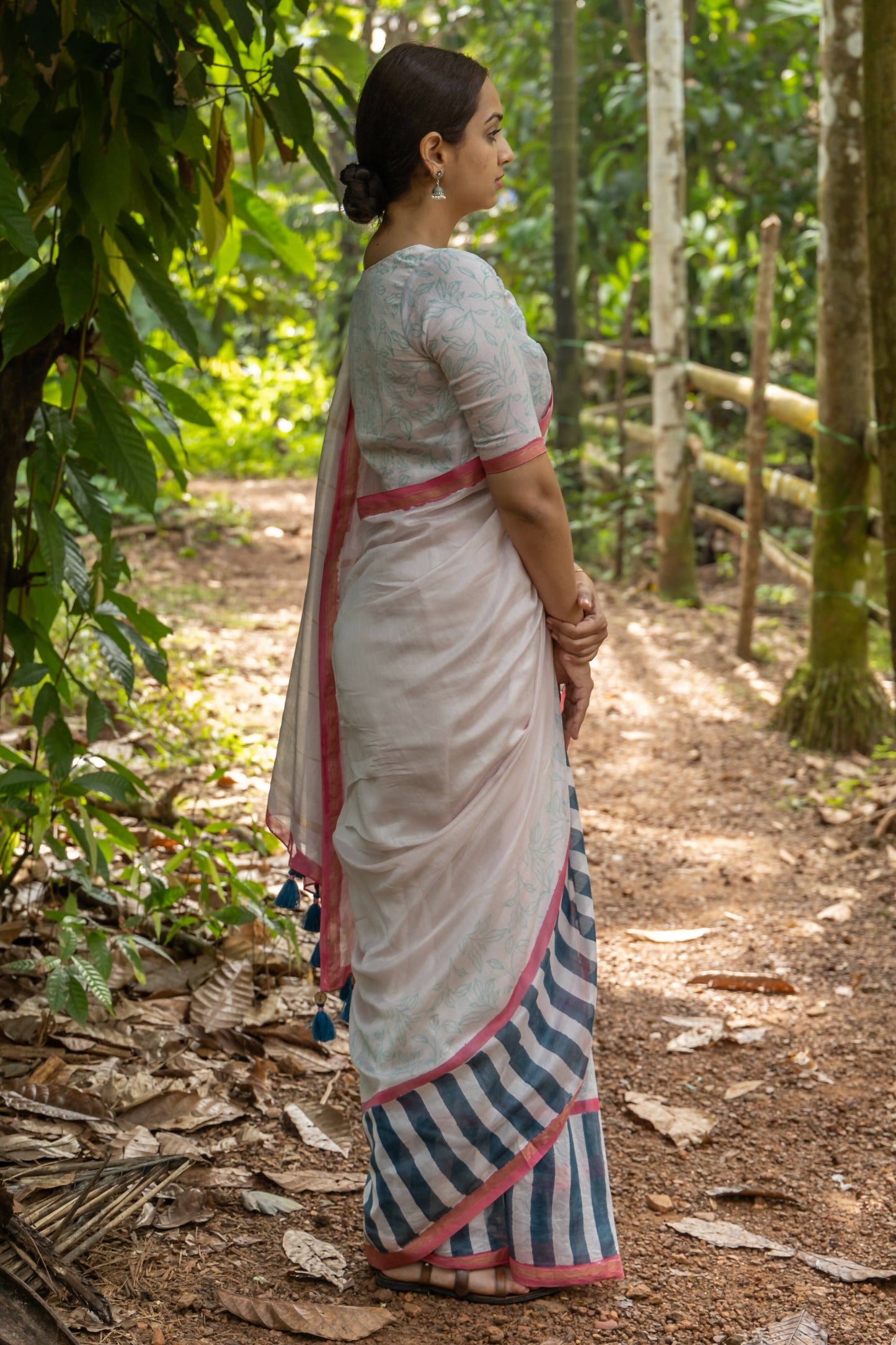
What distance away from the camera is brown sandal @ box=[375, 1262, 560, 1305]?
68.5 inches

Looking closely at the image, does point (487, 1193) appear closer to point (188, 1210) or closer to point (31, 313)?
point (188, 1210)

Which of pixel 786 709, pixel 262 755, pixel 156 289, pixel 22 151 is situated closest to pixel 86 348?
pixel 156 289

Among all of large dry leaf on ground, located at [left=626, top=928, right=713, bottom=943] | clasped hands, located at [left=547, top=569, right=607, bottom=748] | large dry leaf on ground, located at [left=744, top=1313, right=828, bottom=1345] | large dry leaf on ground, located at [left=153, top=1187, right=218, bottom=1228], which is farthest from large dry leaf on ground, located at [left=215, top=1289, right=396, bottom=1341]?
large dry leaf on ground, located at [left=626, top=928, right=713, bottom=943]

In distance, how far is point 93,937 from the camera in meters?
1.96

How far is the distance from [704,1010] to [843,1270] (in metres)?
0.95

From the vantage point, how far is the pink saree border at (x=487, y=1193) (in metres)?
1.72

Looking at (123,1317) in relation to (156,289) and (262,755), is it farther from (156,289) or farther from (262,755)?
(262,755)

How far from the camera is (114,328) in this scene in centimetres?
180

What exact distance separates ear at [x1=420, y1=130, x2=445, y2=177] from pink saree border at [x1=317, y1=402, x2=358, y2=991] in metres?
0.56

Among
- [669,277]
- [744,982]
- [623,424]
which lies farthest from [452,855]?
[623,424]

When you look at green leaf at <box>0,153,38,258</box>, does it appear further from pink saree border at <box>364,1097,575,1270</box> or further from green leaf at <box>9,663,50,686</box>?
pink saree border at <box>364,1097,575,1270</box>

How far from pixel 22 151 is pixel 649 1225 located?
6.14 ft

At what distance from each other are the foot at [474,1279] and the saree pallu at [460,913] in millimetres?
13

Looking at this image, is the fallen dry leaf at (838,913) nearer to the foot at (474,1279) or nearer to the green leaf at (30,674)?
the foot at (474,1279)
